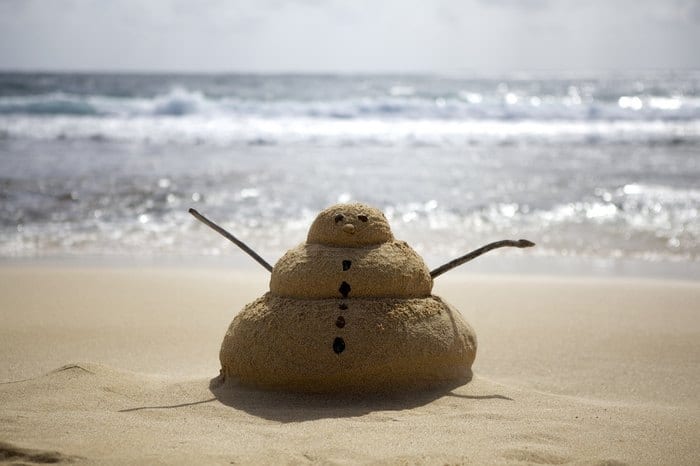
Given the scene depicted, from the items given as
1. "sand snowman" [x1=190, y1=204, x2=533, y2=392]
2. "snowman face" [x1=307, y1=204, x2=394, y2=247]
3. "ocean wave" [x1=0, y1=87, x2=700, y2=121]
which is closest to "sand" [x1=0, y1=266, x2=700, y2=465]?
"sand snowman" [x1=190, y1=204, x2=533, y2=392]

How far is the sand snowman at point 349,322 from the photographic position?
3.49 meters

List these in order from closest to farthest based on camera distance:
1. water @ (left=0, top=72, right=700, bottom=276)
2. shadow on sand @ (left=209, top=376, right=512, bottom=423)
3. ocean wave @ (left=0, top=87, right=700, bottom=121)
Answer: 1. shadow on sand @ (left=209, top=376, right=512, bottom=423)
2. water @ (left=0, top=72, right=700, bottom=276)
3. ocean wave @ (left=0, top=87, right=700, bottom=121)

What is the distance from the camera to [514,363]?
16.1ft

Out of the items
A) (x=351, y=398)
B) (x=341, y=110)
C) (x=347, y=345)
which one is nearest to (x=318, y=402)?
(x=351, y=398)

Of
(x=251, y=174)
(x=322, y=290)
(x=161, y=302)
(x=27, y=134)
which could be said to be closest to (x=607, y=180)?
(x=251, y=174)

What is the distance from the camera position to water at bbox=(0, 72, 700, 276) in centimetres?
886

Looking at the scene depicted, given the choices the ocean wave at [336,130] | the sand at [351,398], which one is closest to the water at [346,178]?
the ocean wave at [336,130]

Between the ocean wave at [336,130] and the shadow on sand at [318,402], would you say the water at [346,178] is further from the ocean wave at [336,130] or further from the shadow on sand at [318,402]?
the shadow on sand at [318,402]

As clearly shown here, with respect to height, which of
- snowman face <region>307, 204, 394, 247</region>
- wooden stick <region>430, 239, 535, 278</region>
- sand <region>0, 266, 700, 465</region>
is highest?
snowman face <region>307, 204, 394, 247</region>

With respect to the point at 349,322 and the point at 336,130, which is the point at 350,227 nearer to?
the point at 349,322

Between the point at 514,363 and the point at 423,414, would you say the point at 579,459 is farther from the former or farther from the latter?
the point at 514,363

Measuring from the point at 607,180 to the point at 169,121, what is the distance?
13605 mm

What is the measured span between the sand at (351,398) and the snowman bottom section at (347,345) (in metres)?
0.09

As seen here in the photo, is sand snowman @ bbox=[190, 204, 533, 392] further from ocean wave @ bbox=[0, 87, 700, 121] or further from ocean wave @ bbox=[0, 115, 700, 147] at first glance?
ocean wave @ bbox=[0, 87, 700, 121]
